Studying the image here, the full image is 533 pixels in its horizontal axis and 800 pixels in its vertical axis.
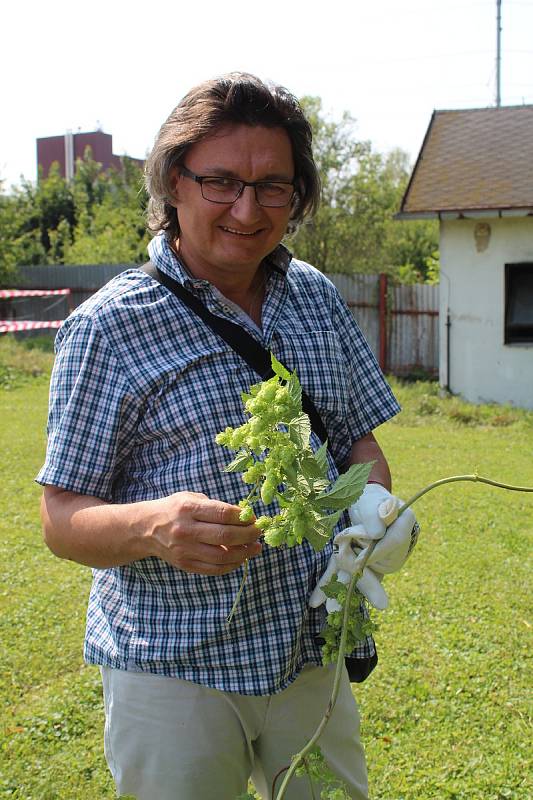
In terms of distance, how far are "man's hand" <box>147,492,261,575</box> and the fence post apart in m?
14.4

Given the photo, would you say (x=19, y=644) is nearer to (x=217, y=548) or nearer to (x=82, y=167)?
(x=217, y=548)

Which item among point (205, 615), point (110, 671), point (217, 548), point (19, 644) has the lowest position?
point (19, 644)

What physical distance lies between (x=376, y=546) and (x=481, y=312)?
37.0 feet

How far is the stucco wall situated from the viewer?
12.4 meters

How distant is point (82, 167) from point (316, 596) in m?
32.8

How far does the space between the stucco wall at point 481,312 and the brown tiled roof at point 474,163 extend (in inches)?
14.0

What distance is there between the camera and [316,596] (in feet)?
6.73

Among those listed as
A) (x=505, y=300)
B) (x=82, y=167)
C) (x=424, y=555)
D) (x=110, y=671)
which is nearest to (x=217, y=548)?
(x=110, y=671)

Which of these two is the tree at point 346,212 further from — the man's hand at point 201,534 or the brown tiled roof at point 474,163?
the man's hand at point 201,534

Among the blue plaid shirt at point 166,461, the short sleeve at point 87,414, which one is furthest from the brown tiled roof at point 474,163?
the short sleeve at point 87,414

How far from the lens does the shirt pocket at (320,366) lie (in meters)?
2.21

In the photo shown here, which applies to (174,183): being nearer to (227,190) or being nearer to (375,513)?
(227,190)

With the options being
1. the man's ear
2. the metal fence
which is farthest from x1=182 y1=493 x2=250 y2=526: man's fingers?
the metal fence

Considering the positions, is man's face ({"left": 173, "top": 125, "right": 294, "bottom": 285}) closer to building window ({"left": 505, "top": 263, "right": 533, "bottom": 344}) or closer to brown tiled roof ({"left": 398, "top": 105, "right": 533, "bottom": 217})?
brown tiled roof ({"left": 398, "top": 105, "right": 533, "bottom": 217})
